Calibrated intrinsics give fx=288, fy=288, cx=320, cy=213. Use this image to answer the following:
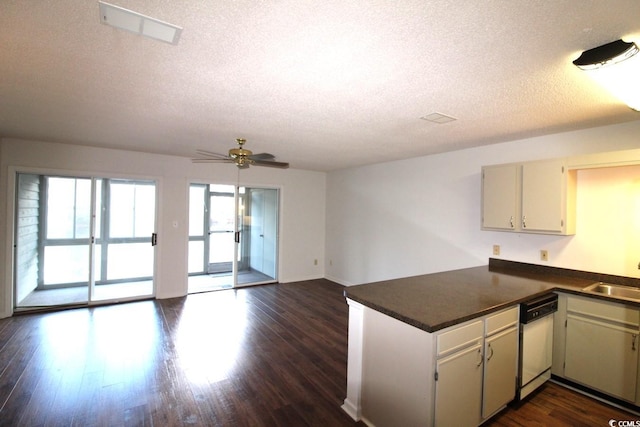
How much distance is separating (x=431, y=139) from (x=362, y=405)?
2.89 m

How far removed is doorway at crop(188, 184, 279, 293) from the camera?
5820mm

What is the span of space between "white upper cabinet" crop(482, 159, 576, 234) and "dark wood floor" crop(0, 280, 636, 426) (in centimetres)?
155

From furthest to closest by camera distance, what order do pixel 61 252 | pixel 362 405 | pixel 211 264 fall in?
1. pixel 211 264
2. pixel 61 252
3. pixel 362 405

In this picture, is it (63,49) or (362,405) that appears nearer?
(63,49)

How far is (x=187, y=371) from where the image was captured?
2775 millimetres

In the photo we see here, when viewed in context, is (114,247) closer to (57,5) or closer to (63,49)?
(63,49)

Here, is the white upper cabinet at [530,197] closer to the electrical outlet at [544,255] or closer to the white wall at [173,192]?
the electrical outlet at [544,255]

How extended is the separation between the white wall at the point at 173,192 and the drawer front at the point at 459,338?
4672 mm

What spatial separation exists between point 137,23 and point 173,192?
13.4ft

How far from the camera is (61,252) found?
4824 millimetres

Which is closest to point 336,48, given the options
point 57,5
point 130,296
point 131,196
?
point 57,5

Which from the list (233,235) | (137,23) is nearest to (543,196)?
(137,23)

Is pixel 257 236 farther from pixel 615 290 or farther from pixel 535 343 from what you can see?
pixel 615 290

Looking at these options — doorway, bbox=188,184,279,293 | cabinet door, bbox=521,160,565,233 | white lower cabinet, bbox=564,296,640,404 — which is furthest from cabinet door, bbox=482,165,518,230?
doorway, bbox=188,184,279,293
